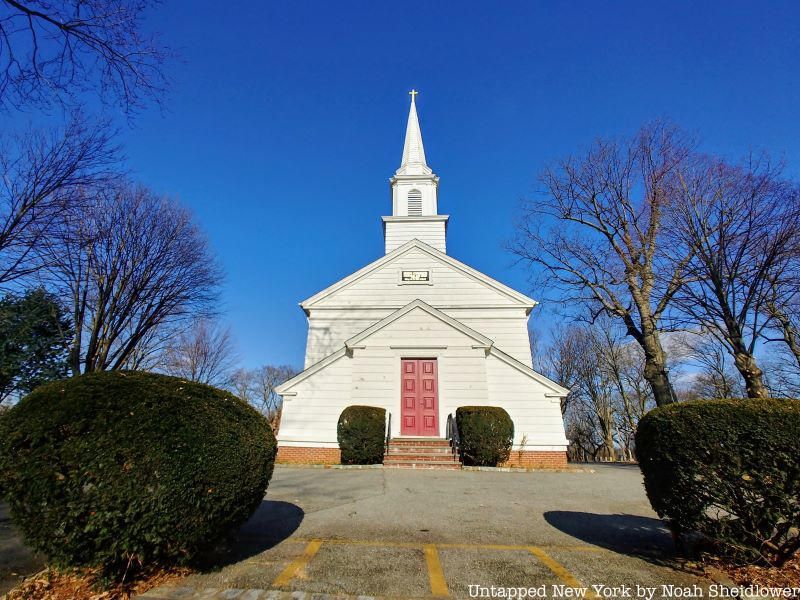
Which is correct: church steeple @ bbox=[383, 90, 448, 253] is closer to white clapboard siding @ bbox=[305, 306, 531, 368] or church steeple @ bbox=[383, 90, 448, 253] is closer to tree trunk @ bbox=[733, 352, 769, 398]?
white clapboard siding @ bbox=[305, 306, 531, 368]

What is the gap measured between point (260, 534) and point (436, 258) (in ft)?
46.8

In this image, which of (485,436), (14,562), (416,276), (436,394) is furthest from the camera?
(416,276)

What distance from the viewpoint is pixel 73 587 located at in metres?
3.16

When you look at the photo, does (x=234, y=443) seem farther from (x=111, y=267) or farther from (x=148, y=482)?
(x=111, y=267)

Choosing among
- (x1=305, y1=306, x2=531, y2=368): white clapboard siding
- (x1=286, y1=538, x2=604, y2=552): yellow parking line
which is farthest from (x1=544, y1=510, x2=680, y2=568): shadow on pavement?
(x1=305, y1=306, x2=531, y2=368): white clapboard siding

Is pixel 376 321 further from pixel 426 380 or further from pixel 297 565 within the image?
pixel 297 565

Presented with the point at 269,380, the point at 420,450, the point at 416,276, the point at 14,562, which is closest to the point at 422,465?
the point at 420,450

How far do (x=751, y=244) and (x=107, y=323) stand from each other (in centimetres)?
2200

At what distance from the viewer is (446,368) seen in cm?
1389

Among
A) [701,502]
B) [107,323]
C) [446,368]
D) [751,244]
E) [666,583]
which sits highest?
[751,244]

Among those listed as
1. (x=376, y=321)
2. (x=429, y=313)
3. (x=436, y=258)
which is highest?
(x=436, y=258)

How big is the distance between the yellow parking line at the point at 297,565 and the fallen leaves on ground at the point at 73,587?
96cm

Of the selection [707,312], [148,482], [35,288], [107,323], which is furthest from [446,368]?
[35,288]

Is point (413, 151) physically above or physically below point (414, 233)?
above
